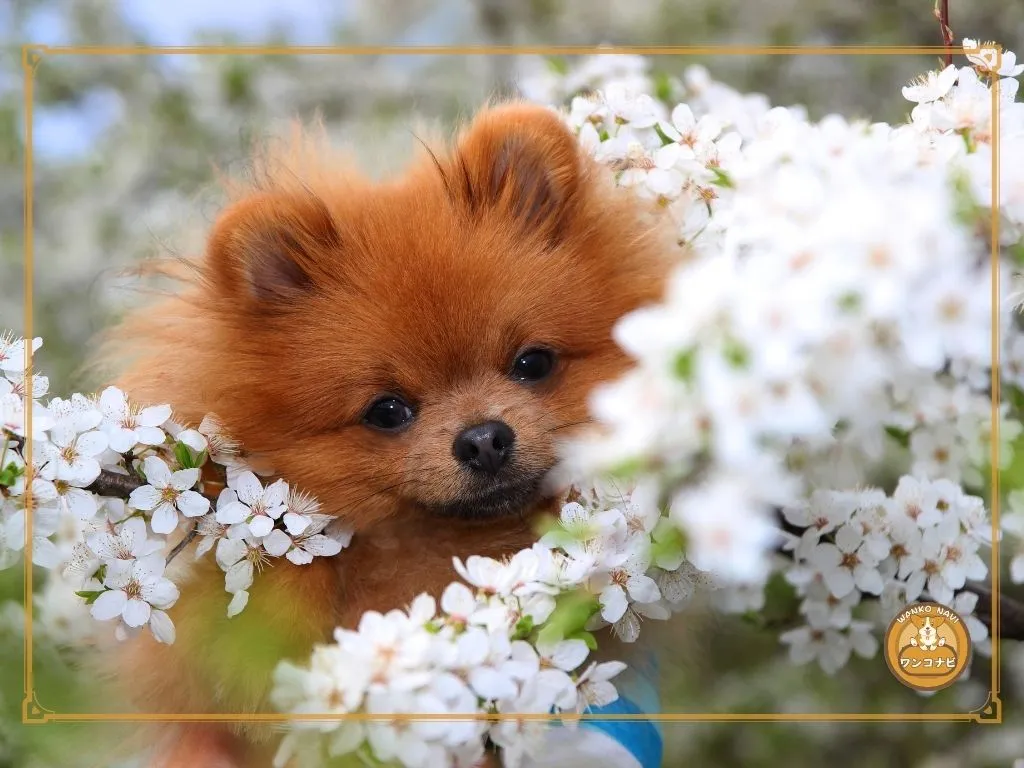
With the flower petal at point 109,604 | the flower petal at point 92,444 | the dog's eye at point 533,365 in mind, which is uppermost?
the dog's eye at point 533,365

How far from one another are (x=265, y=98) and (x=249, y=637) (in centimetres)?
171

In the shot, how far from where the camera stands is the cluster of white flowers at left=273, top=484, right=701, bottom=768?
1130mm

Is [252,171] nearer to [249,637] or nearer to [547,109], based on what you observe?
[547,109]

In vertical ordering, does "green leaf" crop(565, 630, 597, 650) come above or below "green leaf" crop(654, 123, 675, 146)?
below

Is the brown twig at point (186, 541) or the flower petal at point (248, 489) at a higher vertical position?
the flower petal at point (248, 489)

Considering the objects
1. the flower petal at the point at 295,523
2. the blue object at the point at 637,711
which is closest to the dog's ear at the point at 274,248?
the flower petal at the point at 295,523

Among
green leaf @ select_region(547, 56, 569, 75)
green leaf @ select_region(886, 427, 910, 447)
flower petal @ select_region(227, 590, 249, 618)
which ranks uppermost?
green leaf @ select_region(547, 56, 569, 75)

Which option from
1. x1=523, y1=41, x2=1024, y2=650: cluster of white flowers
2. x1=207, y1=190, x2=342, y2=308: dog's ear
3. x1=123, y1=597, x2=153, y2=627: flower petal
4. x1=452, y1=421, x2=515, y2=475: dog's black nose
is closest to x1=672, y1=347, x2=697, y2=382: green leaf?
x1=523, y1=41, x2=1024, y2=650: cluster of white flowers

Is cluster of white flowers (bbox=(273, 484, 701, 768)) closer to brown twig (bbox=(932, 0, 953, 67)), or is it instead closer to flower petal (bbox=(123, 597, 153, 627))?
flower petal (bbox=(123, 597, 153, 627))

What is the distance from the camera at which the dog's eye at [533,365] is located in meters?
1.46

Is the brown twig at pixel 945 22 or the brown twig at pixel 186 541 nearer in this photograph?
the brown twig at pixel 186 541

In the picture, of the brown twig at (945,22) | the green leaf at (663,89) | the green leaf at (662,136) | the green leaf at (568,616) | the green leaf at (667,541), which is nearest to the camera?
the green leaf at (667,541)

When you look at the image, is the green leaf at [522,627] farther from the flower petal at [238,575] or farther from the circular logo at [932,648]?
the circular logo at [932,648]

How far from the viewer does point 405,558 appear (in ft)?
4.97
